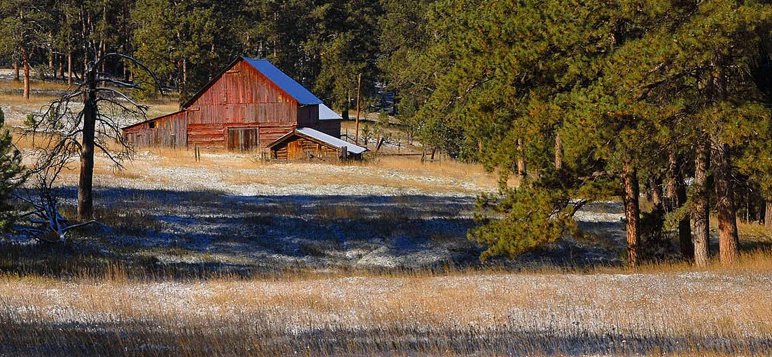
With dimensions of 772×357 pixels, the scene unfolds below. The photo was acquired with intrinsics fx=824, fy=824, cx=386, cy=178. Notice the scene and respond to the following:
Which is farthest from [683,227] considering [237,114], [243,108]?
[237,114]

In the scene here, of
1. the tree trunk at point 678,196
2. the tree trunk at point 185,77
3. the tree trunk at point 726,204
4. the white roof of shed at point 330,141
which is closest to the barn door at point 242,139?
the white roof of shed at point 330,141

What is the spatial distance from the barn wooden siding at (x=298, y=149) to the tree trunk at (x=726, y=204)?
42108 mm

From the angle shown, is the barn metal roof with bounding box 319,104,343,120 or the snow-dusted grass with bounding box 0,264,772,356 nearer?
the snow-dusted grass with bounding box 0,264,772,356

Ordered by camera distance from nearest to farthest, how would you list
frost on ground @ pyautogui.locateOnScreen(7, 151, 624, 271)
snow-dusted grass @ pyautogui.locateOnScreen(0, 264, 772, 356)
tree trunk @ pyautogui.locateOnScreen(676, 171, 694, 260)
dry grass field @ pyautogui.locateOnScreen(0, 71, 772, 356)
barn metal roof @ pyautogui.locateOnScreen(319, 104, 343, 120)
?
snow-dusted grass @ pyautogui.locateOnScreen(0, 264, 772, 356) → dry grass field @ pyautogui.locateOnScreen(0, 71, 772, 356) → tree trunk @ pyautogui.locateOnScreen(676, 171, 694, 260) → frost on ground @ pyautogui.locateOnScreen(7, 151, 624, 271) → barn metal roof @ pyautogui.locateOnScreen(319, 104, 343, 120)

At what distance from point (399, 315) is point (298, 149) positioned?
48.6m

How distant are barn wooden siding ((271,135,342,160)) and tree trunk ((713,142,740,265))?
4211 cm

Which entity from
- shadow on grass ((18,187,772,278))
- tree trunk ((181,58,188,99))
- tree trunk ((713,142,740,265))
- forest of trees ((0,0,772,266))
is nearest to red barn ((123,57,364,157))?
tree trunk ((181,58,188,99))

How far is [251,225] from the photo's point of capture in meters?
30.3

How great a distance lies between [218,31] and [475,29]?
63.0 meters

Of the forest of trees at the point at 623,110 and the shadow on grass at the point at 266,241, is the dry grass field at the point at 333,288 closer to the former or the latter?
the shadow on grass at the point at 266,241

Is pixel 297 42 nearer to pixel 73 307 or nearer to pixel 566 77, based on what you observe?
pixel 566 77

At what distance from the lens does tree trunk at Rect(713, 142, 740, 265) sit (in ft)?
64.6

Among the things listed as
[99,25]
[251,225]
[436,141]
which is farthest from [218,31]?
[251,225]

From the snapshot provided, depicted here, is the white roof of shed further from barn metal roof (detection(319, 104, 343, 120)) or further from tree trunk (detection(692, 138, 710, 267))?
tree trunk (detection(692, 138, 710, 267))
